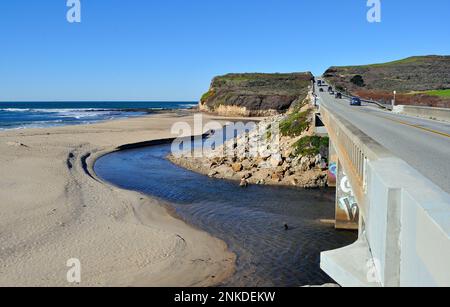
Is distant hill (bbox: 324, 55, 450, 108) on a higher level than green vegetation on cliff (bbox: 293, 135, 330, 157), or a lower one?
higher

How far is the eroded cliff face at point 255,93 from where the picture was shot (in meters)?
92.3

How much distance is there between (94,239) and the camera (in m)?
14.9

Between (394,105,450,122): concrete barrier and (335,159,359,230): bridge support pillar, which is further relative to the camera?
(394,105,450,122): concrete barrier

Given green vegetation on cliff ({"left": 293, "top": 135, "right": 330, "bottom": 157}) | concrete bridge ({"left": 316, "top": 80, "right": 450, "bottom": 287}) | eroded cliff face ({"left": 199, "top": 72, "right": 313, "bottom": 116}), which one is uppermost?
eroded cliff face ({"left": 199, "top": 72, "right": 313, "bottom": 116})

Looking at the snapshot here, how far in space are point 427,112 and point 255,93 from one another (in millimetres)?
75273

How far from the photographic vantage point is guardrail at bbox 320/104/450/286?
3158 mm

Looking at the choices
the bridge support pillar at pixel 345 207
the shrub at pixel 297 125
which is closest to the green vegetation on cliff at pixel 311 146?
the shrub at pixel 297 125

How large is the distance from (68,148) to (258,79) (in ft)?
289

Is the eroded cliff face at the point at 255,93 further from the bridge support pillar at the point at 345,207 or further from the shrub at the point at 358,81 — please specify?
the bridge support pillar at the point at 345,207

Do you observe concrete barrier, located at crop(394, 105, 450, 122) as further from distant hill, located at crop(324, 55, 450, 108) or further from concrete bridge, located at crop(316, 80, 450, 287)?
distant hill, located at crop(324, 55, 450, 108)

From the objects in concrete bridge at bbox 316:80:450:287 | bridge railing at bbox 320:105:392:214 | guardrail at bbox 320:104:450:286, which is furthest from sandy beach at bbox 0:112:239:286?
guardrail at bbox 320:104:450:286

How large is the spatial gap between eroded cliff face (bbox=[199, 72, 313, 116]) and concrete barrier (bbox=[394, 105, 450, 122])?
147ft

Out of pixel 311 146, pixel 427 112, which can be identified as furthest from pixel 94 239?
pixel 427 112

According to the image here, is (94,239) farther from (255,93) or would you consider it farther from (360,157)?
(255,93)
